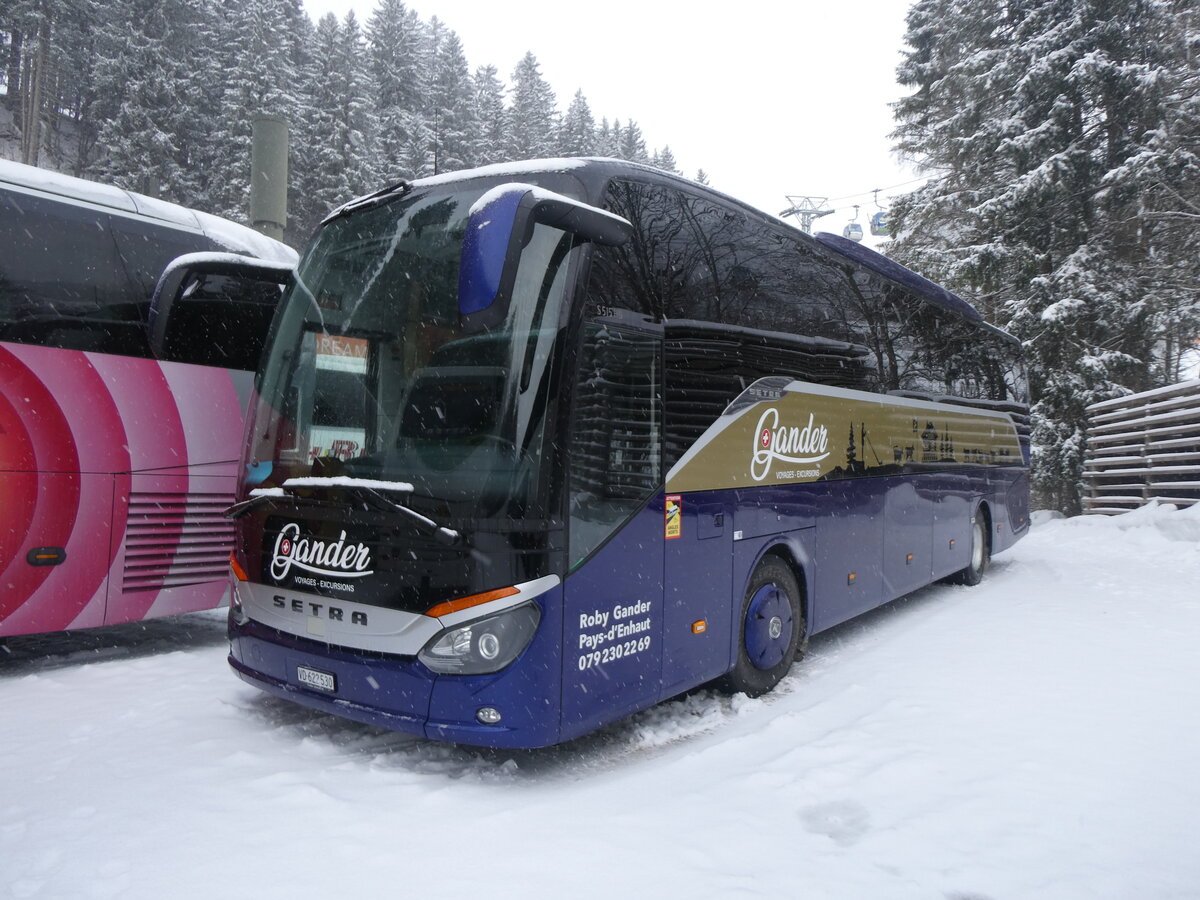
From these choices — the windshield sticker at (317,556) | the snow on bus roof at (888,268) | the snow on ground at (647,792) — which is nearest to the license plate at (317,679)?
the snow on ground at (647,792)

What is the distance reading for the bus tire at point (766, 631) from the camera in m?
5.55

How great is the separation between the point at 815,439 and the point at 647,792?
3.22 metres

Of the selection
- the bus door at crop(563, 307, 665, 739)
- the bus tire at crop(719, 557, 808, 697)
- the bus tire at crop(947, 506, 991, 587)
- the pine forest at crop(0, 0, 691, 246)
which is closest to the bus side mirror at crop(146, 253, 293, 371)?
the bus door at crop(563, 307, 665, 739)

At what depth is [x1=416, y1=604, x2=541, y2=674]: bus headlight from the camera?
3.80m

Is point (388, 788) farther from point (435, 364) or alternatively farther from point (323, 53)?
point (323, 53)

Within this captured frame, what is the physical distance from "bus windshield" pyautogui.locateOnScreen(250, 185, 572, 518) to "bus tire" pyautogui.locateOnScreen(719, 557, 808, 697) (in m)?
2.43

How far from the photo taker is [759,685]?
5.73 m

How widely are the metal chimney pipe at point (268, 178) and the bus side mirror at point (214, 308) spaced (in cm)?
384

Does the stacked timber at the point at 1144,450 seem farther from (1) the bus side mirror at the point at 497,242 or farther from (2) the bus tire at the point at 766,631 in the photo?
(1) the bus side mirror at the point at 497,242

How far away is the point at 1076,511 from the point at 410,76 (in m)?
45.7

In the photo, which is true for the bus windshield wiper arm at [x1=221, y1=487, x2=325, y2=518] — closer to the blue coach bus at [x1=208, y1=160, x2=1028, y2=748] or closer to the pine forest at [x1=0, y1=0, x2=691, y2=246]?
the blue coach bus at [x1=208, y1=160, x2=1028, y2=748]

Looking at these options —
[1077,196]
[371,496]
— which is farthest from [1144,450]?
[371,496]

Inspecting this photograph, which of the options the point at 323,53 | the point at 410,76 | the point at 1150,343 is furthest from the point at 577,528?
the point at 410,76

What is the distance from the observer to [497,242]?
→ 11.0ft
